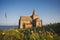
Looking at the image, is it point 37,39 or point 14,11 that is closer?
point 37,39

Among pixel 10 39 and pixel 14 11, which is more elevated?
pixel 14 11

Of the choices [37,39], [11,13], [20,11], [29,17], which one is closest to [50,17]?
[29,17]

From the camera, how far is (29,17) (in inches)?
139

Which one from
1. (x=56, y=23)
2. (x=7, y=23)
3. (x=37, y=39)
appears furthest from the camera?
(x=56, y=23)

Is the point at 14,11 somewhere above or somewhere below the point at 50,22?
above

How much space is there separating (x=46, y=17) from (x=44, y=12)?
14 centimetres

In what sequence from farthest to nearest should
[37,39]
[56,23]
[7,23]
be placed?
[56,23], [7,23], [37,39]

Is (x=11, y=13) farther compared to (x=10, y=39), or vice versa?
(x=11, y=13)

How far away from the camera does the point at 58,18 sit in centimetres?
342

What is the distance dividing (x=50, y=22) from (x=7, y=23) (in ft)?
3.66

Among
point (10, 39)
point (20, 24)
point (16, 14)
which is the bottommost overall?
point (10, 39)

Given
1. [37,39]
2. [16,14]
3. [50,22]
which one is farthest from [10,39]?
[50,22]

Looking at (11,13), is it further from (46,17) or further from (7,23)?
(46,17)

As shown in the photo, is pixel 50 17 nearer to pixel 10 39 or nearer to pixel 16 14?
pixel 16 14
